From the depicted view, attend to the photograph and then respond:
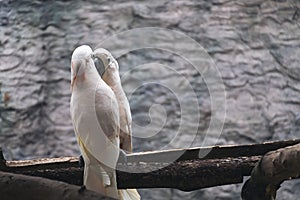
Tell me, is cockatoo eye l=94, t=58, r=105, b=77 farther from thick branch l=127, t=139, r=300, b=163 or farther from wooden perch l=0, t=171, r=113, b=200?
wooden perch l=0, t=171, r=113, b=200

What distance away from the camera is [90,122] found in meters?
1.42

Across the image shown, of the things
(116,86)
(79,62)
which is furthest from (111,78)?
(79,62)

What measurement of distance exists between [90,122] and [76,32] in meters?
1.93

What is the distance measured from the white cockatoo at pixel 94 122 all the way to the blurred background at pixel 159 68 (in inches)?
64.3

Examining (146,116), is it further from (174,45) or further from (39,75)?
(39,75)

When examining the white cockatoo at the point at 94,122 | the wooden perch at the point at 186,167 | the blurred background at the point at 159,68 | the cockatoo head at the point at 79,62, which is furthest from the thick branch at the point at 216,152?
the blurred background at the point at 159,68

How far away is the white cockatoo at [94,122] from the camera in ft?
4.65

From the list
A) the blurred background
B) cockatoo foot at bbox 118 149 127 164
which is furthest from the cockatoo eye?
the blurred background

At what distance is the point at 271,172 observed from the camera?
127cm

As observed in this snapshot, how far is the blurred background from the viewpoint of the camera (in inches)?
124

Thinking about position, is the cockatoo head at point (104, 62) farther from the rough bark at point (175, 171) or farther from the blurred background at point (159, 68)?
the blurred background at point (159, 68)

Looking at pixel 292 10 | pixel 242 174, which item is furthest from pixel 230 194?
pixel 242 174

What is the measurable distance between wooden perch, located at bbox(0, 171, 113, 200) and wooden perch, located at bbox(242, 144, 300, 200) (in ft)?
1.34

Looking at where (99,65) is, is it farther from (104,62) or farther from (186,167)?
(186,167)
